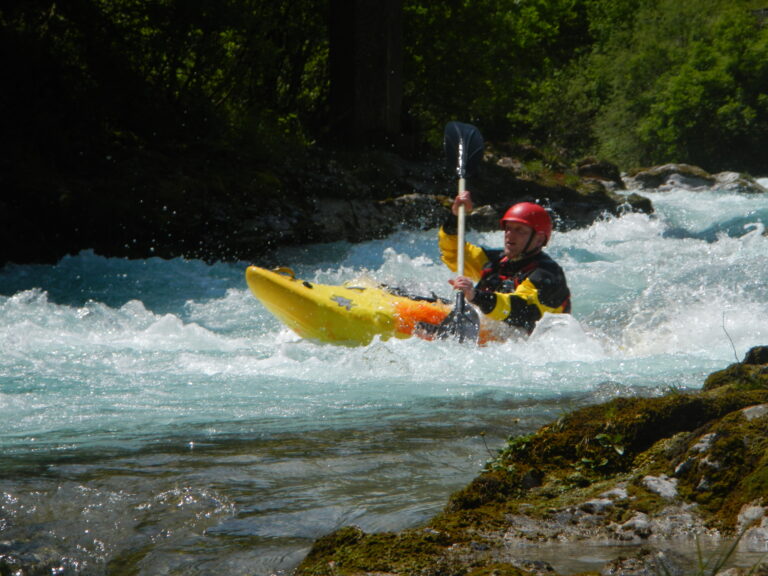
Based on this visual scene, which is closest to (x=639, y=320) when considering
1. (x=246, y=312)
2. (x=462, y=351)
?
(x=462, y=351)

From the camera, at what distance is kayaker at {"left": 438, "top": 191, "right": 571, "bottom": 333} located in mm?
5957

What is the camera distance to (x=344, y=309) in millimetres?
6230

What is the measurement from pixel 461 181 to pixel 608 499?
204 inches

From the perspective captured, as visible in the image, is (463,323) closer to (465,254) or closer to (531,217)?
(531,217)

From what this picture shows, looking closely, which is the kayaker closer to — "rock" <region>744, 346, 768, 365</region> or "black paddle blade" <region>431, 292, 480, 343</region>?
"black paddle blade" <region>431, 292, 480, 343</region>

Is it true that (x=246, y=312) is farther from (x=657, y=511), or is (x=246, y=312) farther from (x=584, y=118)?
(x=584, y=118)

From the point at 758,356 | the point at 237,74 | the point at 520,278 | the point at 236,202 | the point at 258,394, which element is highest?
the point at 237,74

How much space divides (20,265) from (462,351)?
16.6 ft

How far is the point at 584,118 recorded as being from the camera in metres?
32.0

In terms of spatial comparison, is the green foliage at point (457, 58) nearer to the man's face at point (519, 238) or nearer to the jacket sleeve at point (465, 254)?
the jacket sleeve at point (465, 254)

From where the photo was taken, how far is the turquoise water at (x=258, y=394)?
8.65 ft

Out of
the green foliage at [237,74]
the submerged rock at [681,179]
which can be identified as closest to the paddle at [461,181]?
the green foliage at [237,74]

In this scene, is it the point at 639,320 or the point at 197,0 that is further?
the point at 197,0

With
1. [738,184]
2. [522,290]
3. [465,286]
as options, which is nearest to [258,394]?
[465,286]
